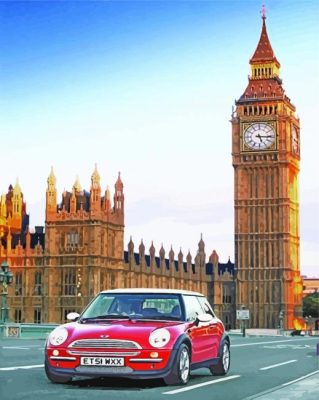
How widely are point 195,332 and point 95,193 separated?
229 ft

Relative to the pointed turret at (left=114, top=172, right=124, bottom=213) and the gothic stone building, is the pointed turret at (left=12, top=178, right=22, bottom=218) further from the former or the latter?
the pointed turret at (left=114, top=172, right=124, bottom=213)

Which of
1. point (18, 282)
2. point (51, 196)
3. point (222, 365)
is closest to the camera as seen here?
point (222, 365)

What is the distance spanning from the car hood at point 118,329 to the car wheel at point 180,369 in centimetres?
25

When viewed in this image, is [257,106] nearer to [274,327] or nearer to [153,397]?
[274,327]

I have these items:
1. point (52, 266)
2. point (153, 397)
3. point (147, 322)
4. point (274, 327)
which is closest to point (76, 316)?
point (147, 322)

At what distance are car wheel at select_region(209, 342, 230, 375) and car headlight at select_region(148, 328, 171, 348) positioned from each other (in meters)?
2.43

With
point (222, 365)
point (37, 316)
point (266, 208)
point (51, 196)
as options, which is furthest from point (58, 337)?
point (266, 208)

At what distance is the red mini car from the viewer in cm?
1020

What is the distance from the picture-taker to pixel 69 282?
7988 cm

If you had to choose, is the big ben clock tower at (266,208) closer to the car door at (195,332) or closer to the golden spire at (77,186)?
the golden spire at (77,186)

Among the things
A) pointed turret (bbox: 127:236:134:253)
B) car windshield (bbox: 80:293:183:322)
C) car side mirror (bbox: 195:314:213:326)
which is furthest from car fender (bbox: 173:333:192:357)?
pointed turret (bbox: 127:236:134:253)

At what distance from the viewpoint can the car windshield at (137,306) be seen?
11359 millimetres

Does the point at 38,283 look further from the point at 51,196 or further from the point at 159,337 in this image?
the point at 159,337

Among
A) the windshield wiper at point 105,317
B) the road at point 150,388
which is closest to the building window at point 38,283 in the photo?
the road at point 150,388
